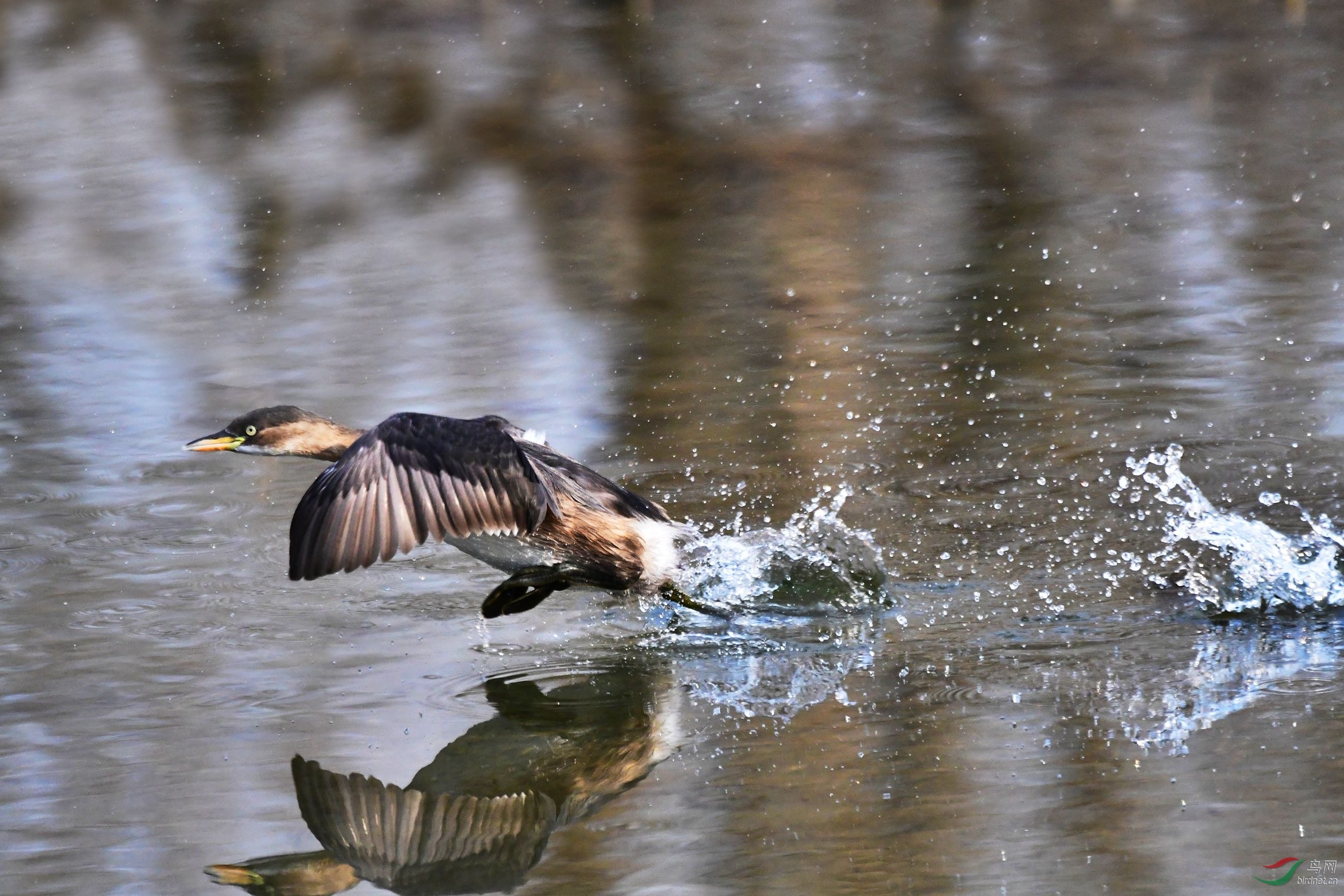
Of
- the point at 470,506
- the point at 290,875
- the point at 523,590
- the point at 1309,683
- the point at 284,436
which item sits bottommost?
the point at 1309,683

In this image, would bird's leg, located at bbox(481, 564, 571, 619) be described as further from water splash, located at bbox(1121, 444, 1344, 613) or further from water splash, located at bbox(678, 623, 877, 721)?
water splash, located at bbox(1121, 444, 1344, 613)

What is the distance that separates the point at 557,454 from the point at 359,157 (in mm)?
8283

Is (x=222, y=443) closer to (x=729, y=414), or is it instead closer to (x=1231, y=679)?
(x=729, y=414)

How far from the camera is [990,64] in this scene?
15.2 metres

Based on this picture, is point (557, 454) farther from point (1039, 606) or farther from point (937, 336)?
point (937, 336)

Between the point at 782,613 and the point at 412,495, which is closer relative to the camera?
the point at 412,495

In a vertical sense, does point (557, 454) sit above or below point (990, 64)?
below

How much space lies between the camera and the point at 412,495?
193 inches

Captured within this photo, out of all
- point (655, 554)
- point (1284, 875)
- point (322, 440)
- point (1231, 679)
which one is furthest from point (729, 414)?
point (1284, 875)

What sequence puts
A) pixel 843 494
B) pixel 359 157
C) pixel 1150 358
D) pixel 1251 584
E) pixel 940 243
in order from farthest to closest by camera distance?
pixel 359 157
pixel 940 243
pixel 1150 358
pixel 843 494
pixel 1251 584

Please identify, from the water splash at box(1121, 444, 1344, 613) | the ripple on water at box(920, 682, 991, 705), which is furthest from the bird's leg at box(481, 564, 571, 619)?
the water splash at box(1121, 444, 1344, 613)

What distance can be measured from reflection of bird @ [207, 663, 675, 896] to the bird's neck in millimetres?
1197

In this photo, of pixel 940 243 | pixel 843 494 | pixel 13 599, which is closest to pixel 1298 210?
pixel 940 243

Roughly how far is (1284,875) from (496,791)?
1.87 metres
